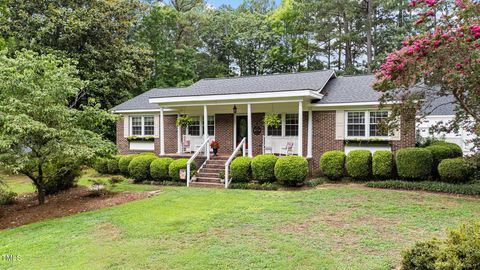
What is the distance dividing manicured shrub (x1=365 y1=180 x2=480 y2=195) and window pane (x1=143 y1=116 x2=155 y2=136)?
11566 millimetres

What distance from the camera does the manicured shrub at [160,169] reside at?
48.7ft

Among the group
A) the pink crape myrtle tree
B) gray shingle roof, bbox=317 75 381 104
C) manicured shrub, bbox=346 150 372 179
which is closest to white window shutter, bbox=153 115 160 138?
gray shingle roof, bbox=317 75 381 104

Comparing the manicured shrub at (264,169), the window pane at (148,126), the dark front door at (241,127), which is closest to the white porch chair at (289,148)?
the manicured shrub at (264,169)

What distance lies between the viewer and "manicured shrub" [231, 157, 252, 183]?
13.4 m

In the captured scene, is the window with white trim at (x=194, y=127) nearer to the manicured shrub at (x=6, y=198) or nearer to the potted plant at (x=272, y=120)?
the potted plant at (x=272, y=120)

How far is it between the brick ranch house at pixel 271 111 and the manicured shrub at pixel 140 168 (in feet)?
4.57

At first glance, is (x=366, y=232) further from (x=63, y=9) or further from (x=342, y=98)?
(x=63, y=9)

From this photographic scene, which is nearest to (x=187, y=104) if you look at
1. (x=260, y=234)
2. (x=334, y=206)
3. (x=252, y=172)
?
(x=252, y=172)

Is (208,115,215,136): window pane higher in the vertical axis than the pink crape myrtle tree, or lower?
lower

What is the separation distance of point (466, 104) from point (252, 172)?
23.7 feet

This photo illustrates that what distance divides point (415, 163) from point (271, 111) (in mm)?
6422

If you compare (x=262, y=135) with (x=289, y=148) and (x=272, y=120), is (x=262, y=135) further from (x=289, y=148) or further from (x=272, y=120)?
(x=272, y=120)

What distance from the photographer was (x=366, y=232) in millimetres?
6812

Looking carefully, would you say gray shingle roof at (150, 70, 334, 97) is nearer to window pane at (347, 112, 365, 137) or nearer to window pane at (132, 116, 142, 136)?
window pane at (347, 112, 365, 137)
